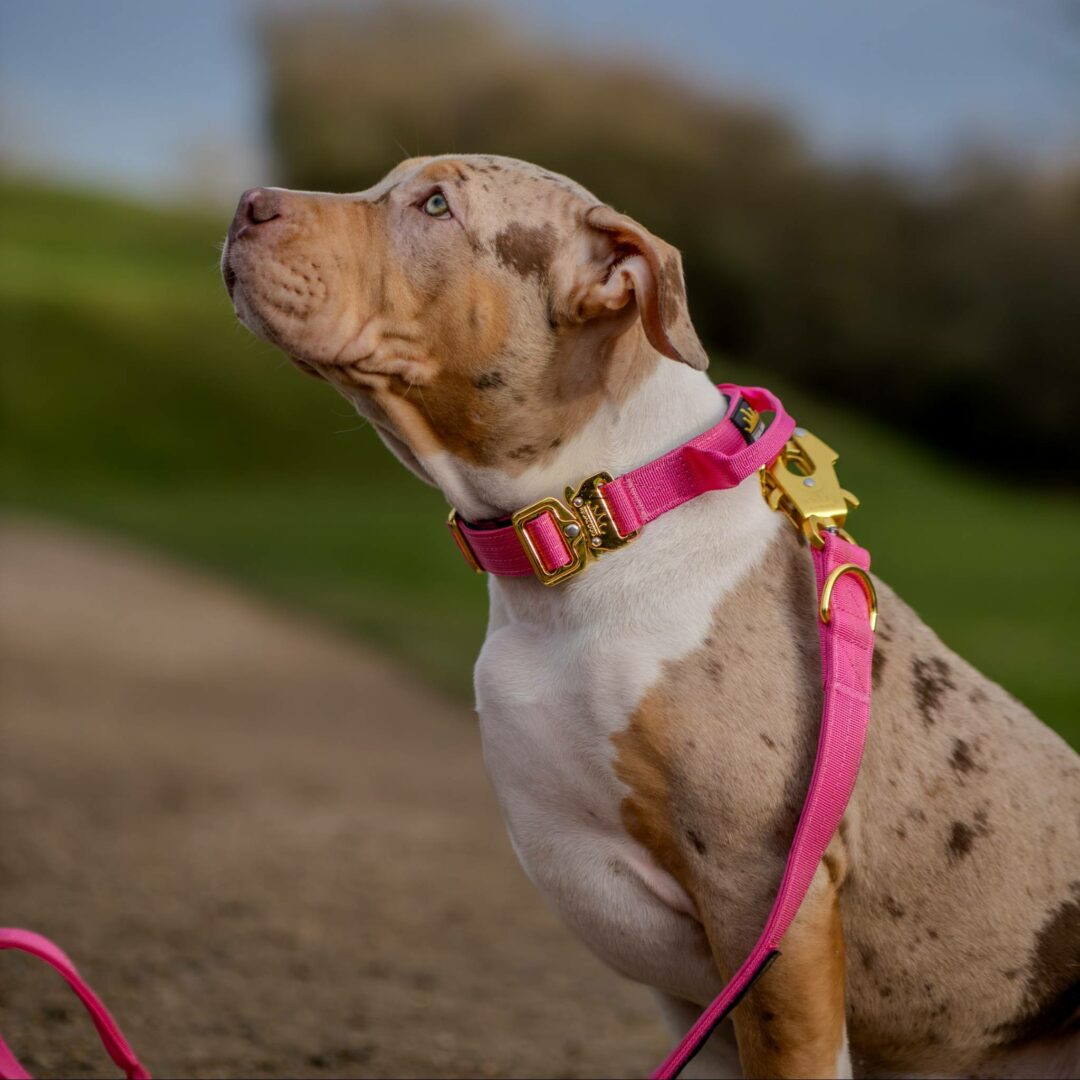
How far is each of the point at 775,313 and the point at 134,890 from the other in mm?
31251

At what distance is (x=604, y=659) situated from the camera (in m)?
2.38

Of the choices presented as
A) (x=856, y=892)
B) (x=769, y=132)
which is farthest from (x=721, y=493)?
(x=769, y=132)

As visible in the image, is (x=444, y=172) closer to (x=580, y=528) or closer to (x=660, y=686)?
(x=580, y=528)

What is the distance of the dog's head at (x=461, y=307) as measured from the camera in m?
2.47

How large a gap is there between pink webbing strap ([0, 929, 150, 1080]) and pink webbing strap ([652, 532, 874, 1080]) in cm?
96

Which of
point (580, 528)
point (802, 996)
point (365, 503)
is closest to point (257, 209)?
point (580, 528)

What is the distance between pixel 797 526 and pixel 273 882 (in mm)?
3511

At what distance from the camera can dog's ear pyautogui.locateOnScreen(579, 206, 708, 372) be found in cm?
238

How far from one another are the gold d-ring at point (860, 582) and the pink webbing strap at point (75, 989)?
137 cm

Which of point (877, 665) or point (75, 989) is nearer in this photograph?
point (75, 989)

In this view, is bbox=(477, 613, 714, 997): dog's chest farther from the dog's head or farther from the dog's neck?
the dog's head

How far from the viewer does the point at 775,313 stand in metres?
34.8

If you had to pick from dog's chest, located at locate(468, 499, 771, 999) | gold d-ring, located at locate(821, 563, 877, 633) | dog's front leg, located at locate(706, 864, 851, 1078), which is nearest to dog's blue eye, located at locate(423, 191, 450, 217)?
dog's chest, located at locate(468, 499, 771, 999)

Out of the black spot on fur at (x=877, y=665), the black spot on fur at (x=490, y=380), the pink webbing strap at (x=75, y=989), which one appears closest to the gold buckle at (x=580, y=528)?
the black spot on fur at (x=490, y=380)
